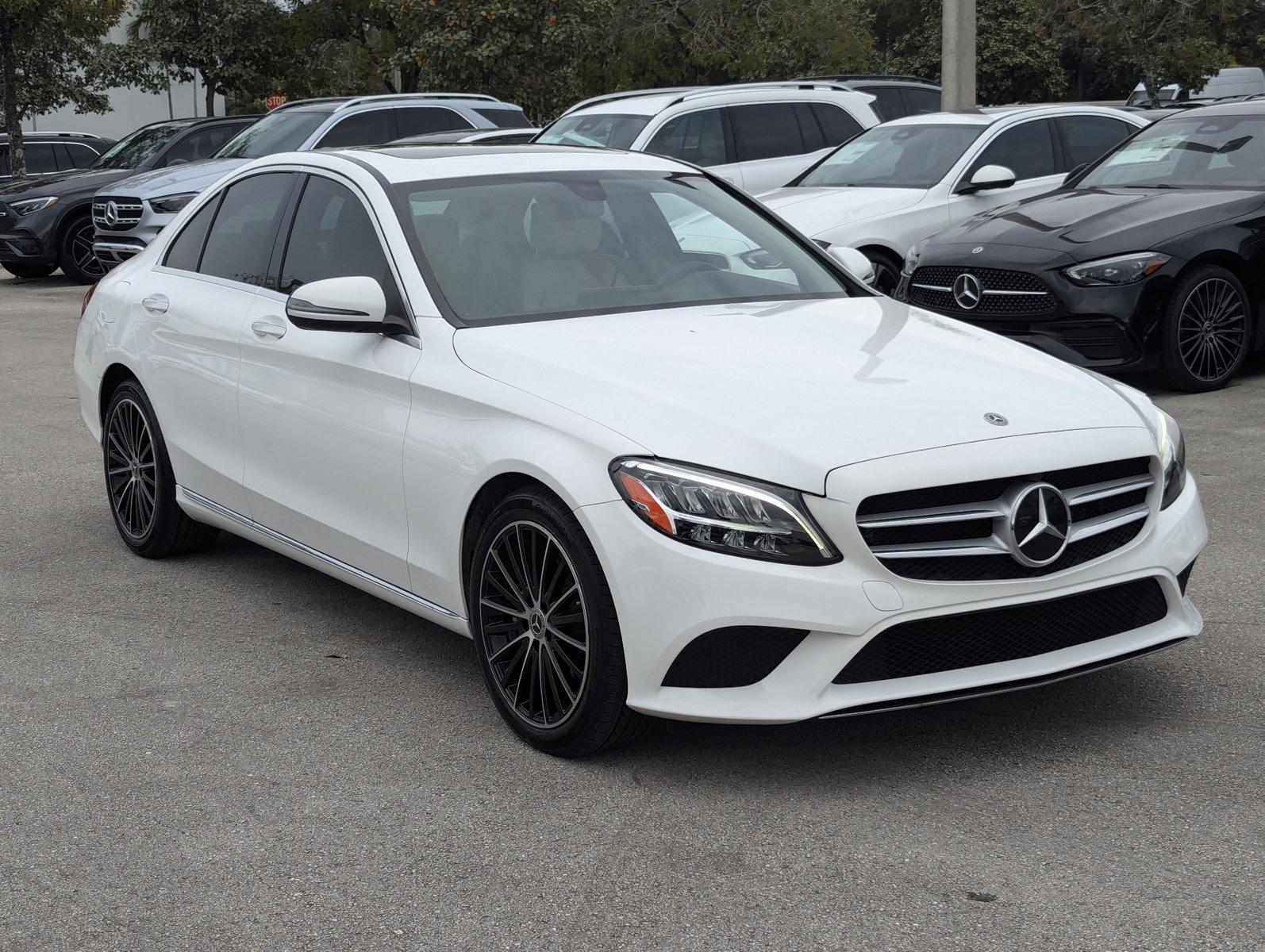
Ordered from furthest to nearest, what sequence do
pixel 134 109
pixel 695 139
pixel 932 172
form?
pixel 134 109
pixel 695 139
pixel 932 172

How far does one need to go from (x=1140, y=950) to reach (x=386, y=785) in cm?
191

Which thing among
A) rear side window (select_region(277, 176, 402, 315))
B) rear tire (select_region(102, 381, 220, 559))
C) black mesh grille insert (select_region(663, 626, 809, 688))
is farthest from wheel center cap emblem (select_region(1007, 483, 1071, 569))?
rear tire (select_region(102, 381, 220, 559))

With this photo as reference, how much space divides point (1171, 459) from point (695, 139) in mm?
10168

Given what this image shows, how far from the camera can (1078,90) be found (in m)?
60.7

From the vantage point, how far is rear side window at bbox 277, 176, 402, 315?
5098 millimetres

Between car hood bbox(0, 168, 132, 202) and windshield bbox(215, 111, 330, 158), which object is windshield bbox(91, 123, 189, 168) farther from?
windshield bbox(215, 111, 330, 158)

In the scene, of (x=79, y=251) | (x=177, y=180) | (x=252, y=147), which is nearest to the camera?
(x=252, y=147)

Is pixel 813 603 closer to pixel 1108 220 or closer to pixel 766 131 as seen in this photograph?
pixel 1108 220

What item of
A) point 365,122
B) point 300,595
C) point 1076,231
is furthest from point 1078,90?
point 300,595

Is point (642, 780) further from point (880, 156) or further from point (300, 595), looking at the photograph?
point (880, 156)

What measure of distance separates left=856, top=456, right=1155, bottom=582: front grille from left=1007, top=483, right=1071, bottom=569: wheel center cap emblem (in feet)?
0.06

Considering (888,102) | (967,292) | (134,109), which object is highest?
(134,109)

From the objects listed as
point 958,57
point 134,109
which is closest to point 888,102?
point 958,57

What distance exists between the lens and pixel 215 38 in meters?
36.4
